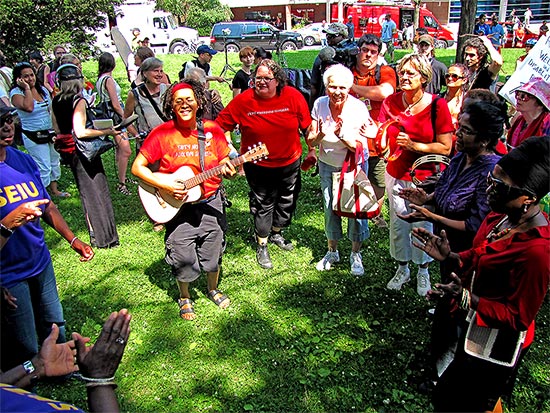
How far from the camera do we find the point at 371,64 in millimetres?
5480

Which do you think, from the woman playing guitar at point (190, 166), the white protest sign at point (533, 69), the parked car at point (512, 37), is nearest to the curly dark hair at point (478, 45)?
the white protest sign at point (533, 69)

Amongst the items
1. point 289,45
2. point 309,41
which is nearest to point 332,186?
point 289,45

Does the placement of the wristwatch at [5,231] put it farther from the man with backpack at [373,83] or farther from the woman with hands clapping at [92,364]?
the man with backpack at [373,83]

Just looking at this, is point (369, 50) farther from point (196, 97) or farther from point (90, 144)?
point (90, 144)

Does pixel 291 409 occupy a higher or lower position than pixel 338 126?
lower

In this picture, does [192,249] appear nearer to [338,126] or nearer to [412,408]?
[338,126]

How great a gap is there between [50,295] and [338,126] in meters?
2.79

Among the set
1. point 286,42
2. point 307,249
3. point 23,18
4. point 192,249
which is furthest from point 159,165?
point 286,42

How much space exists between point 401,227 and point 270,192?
1465 mm

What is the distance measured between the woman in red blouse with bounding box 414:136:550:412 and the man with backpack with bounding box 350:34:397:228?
2.97 m

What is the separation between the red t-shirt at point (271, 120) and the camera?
465 centimetres

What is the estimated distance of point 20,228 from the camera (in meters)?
3.01

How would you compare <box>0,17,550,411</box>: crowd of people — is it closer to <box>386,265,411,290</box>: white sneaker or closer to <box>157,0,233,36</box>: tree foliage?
<box>386,265,411,290</box>: white sneaker

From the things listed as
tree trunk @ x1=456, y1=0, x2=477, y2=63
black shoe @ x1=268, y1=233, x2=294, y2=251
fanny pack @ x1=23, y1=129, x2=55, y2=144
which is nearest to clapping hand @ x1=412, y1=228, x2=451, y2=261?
black shoe @ x1=268, y1=233, x2=294, y2=251
